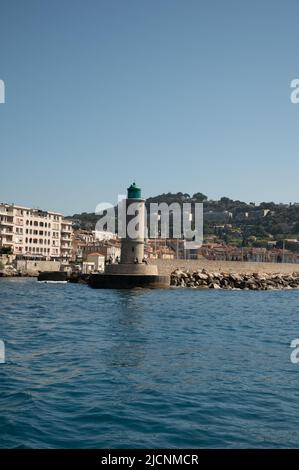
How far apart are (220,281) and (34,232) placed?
3796 centimetres

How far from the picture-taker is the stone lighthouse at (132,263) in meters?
54.4

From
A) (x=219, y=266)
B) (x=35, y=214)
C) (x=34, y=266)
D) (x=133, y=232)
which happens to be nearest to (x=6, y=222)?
(x=35, y=214)

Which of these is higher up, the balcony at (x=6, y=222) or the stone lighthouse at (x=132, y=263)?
the balcony at (x=6, y=222)

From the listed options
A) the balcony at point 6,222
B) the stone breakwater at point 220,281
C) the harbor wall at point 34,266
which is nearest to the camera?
the stone breakwater at point 220,281

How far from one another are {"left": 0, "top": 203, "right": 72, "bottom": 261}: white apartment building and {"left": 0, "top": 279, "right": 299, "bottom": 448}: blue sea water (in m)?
Result: 64.2

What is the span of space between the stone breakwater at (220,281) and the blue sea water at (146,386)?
35.3 meters

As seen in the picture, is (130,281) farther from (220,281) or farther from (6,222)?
(6,222)

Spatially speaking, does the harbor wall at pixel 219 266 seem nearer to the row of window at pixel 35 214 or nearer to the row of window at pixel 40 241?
the row of window at pixel 40 241

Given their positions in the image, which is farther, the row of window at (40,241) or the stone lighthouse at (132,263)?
the row of window at (40,241)

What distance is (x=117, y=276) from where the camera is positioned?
54594 mm

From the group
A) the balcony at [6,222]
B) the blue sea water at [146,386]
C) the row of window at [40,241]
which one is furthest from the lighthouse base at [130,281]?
the row of window at [40,241]

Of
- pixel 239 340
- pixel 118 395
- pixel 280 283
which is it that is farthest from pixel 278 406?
pixel 280 283

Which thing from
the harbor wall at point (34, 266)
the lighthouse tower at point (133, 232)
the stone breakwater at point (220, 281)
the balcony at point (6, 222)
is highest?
the balcony at point (6, 222)
